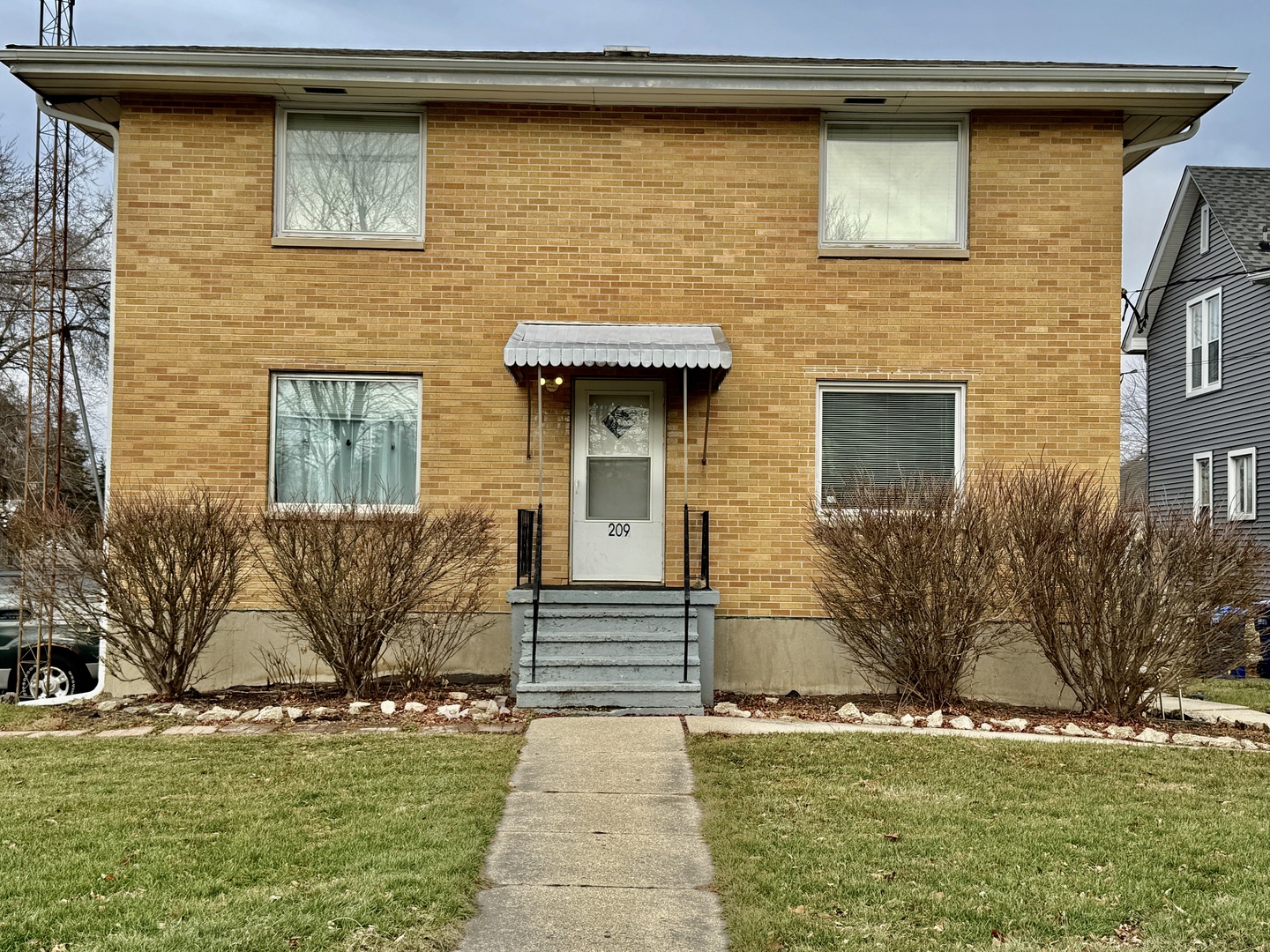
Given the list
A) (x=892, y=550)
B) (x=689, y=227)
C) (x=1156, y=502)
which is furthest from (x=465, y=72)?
(x=1156, y=502)

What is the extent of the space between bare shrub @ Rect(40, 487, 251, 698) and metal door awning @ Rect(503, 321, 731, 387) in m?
2.84

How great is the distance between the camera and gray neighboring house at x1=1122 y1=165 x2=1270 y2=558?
2088 centimetres

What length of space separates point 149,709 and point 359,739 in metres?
2.54

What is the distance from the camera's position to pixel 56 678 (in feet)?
36.8

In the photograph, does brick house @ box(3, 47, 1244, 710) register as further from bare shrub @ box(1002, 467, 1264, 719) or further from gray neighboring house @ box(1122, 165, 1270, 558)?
gray neighboring house @ box(1122, 165, 1270, 558)

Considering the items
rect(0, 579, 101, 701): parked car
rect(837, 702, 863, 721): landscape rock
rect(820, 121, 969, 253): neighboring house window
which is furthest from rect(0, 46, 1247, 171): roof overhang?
rect(837, 702, 863, 721): landscape rock

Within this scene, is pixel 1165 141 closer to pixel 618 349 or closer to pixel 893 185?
pixel 893 185

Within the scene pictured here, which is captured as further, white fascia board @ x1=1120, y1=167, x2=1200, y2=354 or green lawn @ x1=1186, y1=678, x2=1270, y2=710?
white fascia board @ x1=1120, y1=167, x2=1200, y2=354

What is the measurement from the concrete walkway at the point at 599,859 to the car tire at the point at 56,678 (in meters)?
5.86

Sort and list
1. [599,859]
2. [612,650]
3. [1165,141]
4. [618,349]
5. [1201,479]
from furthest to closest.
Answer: [1201,479]
[1165,141]
[618,349]
[612,650]
[599,859]

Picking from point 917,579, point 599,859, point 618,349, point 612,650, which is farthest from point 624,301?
point 599,859

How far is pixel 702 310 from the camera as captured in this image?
11.0 m

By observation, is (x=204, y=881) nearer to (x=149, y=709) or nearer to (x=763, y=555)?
(x=149, y=709)

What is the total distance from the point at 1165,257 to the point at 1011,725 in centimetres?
1846
